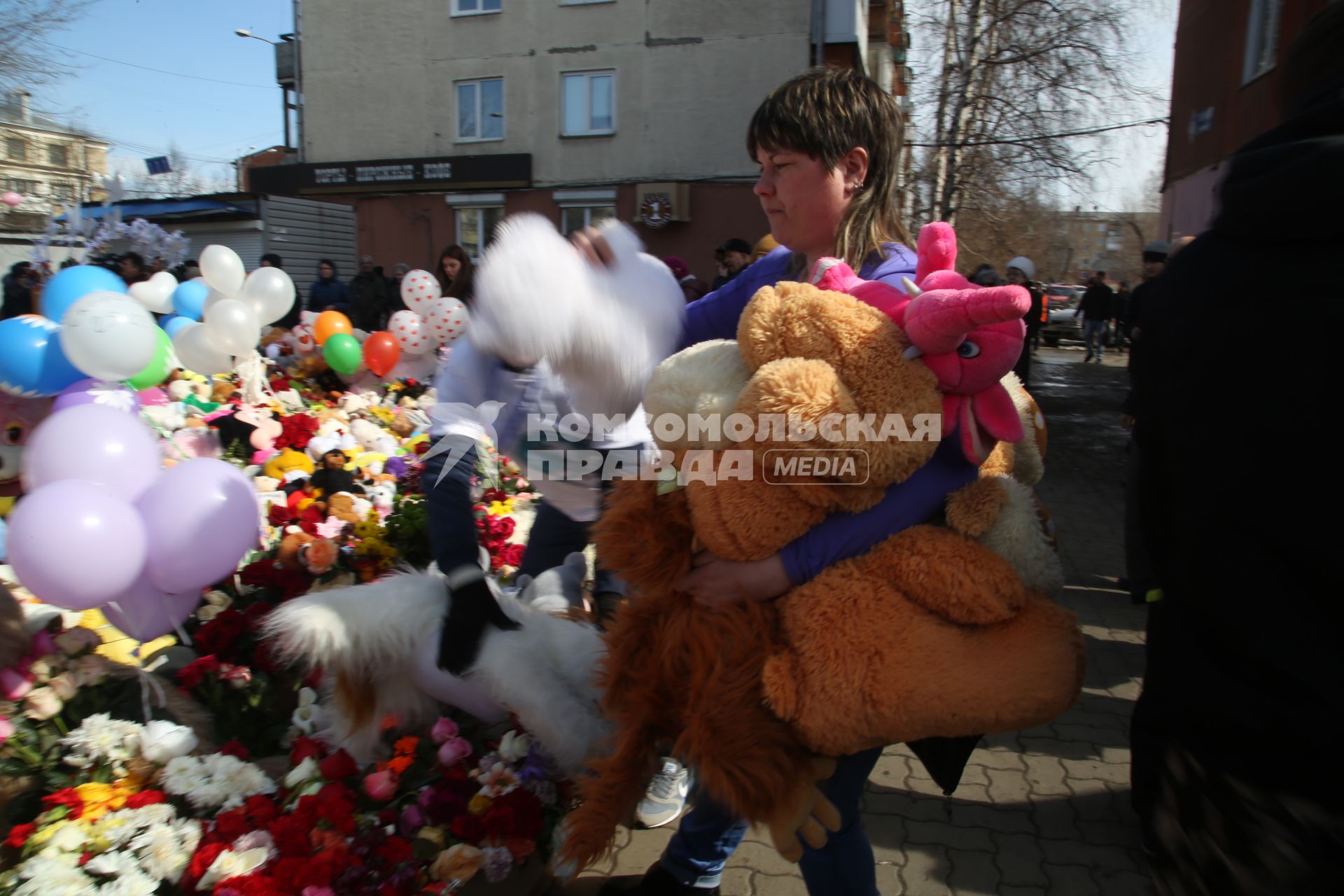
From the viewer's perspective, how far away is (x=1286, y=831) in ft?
2.98

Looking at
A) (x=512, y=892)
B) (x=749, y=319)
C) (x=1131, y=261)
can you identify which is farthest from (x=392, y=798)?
(x=1131, y=261)

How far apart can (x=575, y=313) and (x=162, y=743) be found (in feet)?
5.19

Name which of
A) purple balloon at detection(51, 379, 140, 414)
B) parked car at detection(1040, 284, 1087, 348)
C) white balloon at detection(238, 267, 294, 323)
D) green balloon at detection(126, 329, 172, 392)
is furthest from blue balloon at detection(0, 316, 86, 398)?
parked car at detection(1040, 284, 1087, 348)

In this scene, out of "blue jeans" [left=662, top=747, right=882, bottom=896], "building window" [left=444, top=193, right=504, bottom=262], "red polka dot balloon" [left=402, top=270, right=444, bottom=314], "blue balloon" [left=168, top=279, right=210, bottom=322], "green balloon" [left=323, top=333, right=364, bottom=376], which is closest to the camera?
"blue jeans" [left=662, top=747, right=882, bottom=896]

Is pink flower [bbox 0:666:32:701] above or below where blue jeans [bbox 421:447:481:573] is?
below

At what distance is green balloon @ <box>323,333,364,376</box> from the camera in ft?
22.8

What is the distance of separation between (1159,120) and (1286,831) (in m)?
17.7

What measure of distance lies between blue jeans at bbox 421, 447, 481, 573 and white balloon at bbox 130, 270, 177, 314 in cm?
614

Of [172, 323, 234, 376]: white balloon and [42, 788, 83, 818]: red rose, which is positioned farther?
[172, 323, 234, 376]: white balloon

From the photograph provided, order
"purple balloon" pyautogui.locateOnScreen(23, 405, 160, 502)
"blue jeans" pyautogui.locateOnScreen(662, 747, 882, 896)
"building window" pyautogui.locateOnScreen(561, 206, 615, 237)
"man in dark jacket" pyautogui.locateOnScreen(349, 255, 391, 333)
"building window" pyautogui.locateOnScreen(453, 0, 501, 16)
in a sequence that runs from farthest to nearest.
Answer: "building window" pyautogui.locateOnScreen(453, 0, 501, 16)
"building window" pyautogui.locateOnScreen(561, 206, 615, 237)
"man in dark jacket" pyautogui.locateOnScreen(349, 255, 391, 333)
"purple balloon" pyautogui.locateOnScreen(23, 405, 160, 502)
"blue jeans" pyautogui.locateOnScreen(662, 747, 882, 896)

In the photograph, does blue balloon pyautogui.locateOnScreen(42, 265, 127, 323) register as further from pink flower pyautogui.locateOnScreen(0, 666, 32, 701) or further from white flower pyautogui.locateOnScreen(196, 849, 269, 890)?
white flower pyautogui.locateOnScreen(196, 849, 269, 890)

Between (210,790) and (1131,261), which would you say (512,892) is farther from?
(1131,261)

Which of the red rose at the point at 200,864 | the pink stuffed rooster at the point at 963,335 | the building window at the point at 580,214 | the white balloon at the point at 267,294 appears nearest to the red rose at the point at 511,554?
the red rose at the point at 200,864

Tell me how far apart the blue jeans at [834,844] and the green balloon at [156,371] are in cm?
430
